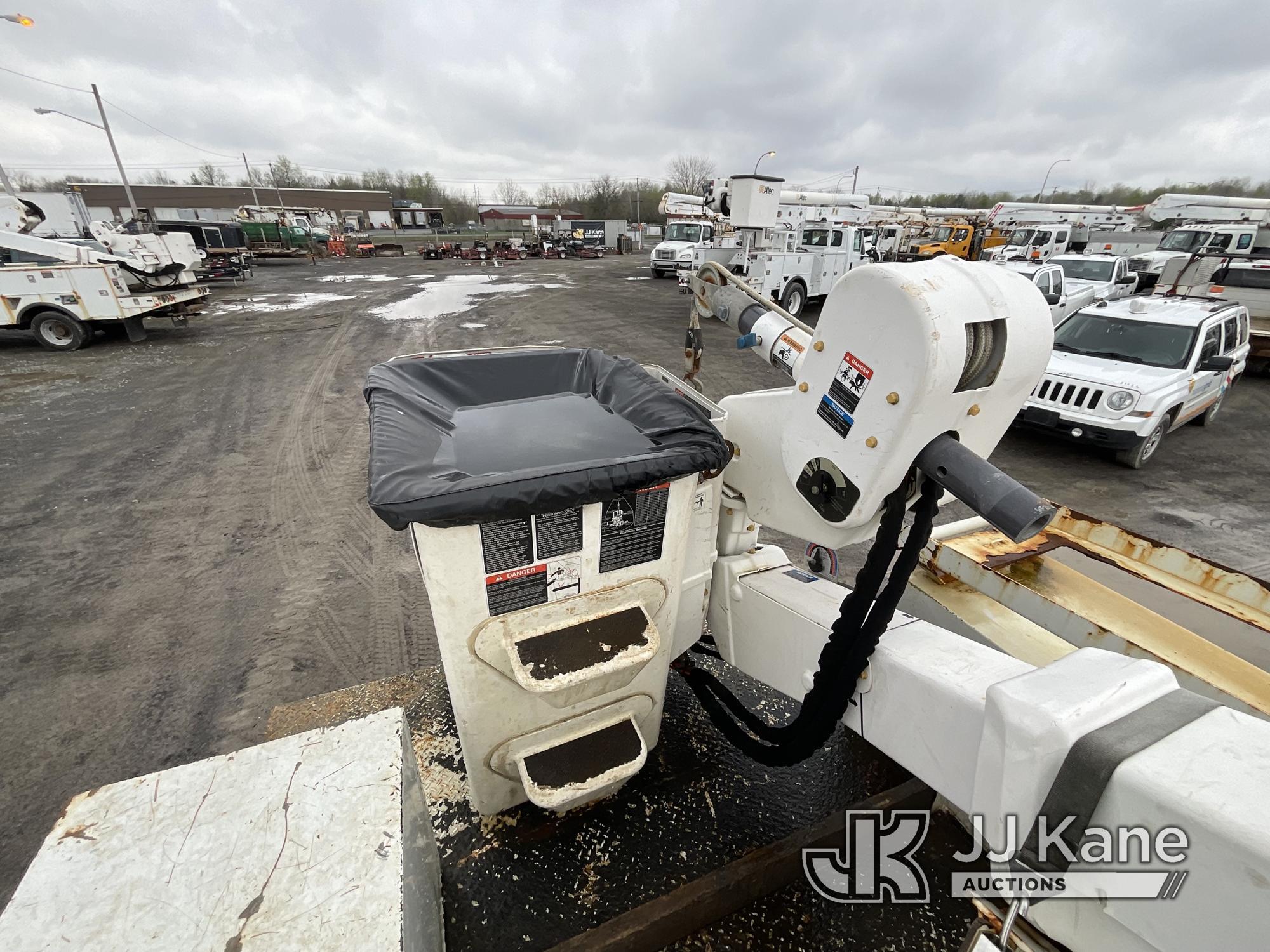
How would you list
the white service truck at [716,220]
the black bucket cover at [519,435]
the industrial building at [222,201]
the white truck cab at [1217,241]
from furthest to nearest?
the industrial building at [222,201] < the white truck cab at [1217,241] < the white service truck at [716,220] < the black bucket cover at [519,435]

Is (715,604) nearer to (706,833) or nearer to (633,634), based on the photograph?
(633,634)

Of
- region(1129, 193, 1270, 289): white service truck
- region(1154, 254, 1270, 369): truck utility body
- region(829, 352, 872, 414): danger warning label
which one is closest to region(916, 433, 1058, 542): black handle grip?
region(829, 352, 872, 414): danger warning label

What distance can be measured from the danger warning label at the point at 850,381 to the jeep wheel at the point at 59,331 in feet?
44.1

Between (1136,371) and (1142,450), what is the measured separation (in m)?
0.90

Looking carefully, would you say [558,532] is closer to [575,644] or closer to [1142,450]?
[575,644]

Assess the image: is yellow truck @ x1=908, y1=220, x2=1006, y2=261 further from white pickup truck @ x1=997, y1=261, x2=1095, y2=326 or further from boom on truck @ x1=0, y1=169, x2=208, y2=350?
boom on truck @ x1=0, y1=169, x2=208, y2=350

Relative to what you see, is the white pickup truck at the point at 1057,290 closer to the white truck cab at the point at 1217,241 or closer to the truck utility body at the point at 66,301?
the white truck cab at the point at 1217,241

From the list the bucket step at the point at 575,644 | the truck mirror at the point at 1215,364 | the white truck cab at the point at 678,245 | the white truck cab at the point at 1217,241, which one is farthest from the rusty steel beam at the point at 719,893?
the white truck cab at the point at 1217,241

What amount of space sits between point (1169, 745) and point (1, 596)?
18.7 ft

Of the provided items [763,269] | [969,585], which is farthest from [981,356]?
[763,269]

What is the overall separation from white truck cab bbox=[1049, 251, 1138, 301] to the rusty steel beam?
13287 millimetres

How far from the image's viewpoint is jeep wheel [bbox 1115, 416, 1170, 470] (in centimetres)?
552

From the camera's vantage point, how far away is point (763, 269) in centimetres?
1212

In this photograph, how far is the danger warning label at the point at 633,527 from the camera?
1.59 meters
